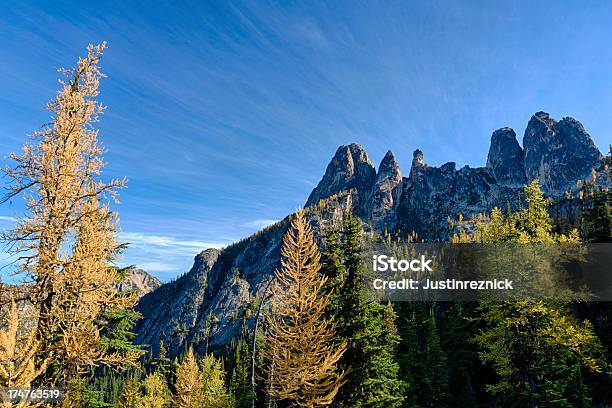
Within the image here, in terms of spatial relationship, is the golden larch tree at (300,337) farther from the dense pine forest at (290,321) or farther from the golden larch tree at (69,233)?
the golden larch tree at (69,233)

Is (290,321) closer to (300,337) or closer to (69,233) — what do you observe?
(300,337)

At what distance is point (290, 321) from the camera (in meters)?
15.6

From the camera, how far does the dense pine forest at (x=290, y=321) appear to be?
10.1 m

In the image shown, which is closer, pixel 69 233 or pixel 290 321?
pixel 69 233

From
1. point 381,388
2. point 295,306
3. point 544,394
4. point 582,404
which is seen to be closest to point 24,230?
point 295,306

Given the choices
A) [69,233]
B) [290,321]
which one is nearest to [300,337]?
[290,321]

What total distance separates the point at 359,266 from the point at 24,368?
55.8 feet

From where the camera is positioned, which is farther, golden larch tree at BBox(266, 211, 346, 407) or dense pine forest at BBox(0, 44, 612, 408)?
golden larch tree at BBox(266, 211, 346, 407)

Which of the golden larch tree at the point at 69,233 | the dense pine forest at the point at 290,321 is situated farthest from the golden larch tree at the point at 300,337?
the golden larch tree at the point at 69,233

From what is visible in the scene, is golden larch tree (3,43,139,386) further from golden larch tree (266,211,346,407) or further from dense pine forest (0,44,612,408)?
golden larch tree (266,211,346,407)

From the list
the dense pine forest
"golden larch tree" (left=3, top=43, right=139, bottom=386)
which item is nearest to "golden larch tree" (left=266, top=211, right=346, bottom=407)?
the dense pine forest

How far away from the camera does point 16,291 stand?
9711 mm

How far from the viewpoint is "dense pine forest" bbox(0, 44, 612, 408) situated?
33.2 ft

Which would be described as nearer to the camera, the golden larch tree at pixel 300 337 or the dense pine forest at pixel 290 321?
the dense pine forest at pixel 290 321
